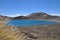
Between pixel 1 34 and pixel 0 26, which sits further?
pixel 0 26

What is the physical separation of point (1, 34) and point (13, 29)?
2.51 feet

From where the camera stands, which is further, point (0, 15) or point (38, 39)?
point (38, 39)

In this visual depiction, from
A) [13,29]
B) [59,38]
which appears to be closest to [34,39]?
[59,38]

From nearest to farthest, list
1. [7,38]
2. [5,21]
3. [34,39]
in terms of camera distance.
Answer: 1. [7,38]
2. [5,21]
3. [34,39]

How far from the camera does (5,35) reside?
552cm

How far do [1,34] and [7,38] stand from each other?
23 centimetres

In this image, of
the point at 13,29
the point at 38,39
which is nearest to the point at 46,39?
the point at 38,39

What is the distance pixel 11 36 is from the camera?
5.57m

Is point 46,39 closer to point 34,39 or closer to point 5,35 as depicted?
point 34,39

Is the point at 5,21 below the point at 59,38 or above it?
above

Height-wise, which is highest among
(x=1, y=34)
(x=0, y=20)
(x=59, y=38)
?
(x=0, y=20)

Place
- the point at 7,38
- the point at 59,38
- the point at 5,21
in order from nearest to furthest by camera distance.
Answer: the point at 7,38
the point at 5,21
the point at 59,38

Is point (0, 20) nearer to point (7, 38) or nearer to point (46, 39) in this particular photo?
point (7, 38)

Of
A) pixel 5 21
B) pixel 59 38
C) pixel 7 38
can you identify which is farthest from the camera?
pixel 59 38
